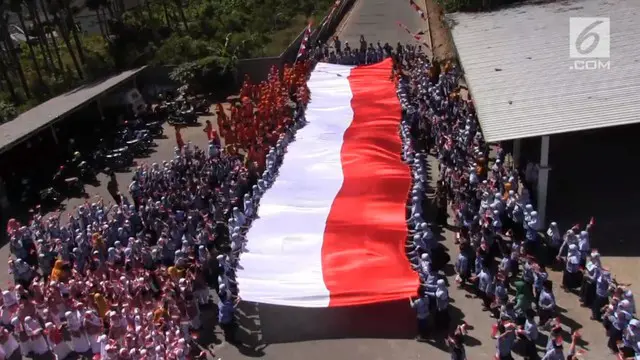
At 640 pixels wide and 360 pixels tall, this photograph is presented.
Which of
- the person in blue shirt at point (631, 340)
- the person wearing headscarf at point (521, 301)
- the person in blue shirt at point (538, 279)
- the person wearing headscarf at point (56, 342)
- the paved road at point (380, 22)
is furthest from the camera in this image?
the paved road at point (380, 22)

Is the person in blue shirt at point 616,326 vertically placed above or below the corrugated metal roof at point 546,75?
below

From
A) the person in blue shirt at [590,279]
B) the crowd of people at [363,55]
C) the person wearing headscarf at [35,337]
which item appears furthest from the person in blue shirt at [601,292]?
the crowd of people at [363,55]

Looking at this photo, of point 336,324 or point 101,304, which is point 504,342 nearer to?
point 336,324

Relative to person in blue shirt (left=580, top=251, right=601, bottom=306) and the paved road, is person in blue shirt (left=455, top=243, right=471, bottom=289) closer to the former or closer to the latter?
person in blue shirt (left=580, top=251, right=601, bottom=306)

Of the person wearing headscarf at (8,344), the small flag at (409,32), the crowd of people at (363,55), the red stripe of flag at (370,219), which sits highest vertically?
the crowd of people at (363,55)

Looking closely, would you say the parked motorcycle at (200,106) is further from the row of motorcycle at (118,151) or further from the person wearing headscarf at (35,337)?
the person wearing headscarf at (35,337)

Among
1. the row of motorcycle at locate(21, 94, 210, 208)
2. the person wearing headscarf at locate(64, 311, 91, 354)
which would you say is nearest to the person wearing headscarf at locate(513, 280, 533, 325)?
the person wearing headscarf at locate(64, 311, 91, 354)
